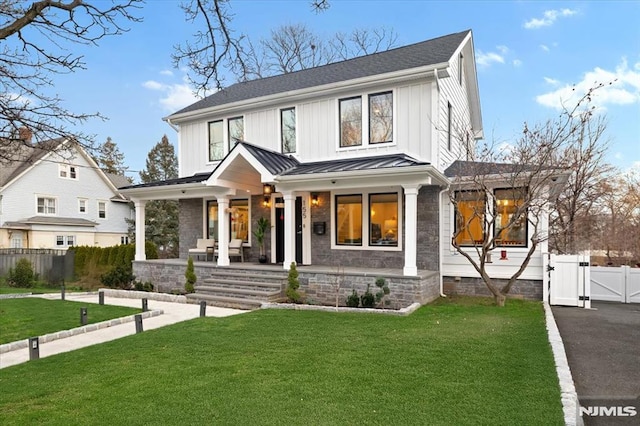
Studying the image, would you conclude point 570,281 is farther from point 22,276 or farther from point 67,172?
point 67,172

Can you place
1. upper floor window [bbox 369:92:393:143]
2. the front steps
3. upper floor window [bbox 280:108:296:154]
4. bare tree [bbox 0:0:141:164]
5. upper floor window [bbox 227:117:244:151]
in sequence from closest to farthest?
bare tree [bbox 0:0:141:164] → the front steps → upper floor window [bbox 369:92:393:143] → upper floor window [bbox 280:108:296:154] → upper floor window [bbox 227:117:244:151]

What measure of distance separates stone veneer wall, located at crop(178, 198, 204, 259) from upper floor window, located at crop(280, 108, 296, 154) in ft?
13.5

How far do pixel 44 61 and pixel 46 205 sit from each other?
2419cm

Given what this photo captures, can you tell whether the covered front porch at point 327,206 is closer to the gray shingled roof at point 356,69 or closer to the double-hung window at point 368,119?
the double-hung window at point 368,119

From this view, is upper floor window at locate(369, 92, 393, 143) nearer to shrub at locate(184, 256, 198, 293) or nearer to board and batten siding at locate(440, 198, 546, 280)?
board and batten siding at locate(440, 198, 546, 280)

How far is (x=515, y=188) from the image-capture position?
9.88 m

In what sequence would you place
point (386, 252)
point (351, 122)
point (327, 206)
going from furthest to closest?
point (327, 206) → point (351, 122) → point (386, 252)

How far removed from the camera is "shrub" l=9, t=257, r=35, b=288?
1563 centimetres

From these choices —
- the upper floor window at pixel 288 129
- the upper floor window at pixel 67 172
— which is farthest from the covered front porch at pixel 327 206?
the upper floor window at pixel 67 172

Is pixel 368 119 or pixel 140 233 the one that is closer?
pixel 368 119

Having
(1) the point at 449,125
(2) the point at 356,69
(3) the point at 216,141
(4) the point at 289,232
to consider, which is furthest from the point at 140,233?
(1) the point at 449,125

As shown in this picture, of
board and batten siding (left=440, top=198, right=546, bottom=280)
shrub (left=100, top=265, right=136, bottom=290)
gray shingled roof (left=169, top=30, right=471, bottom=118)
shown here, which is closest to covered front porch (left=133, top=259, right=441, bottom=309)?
board and batten siding (left=440, top=198, right=546, bottom=280)

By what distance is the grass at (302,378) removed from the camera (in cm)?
364

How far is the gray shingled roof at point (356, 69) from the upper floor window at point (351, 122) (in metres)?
0.75
